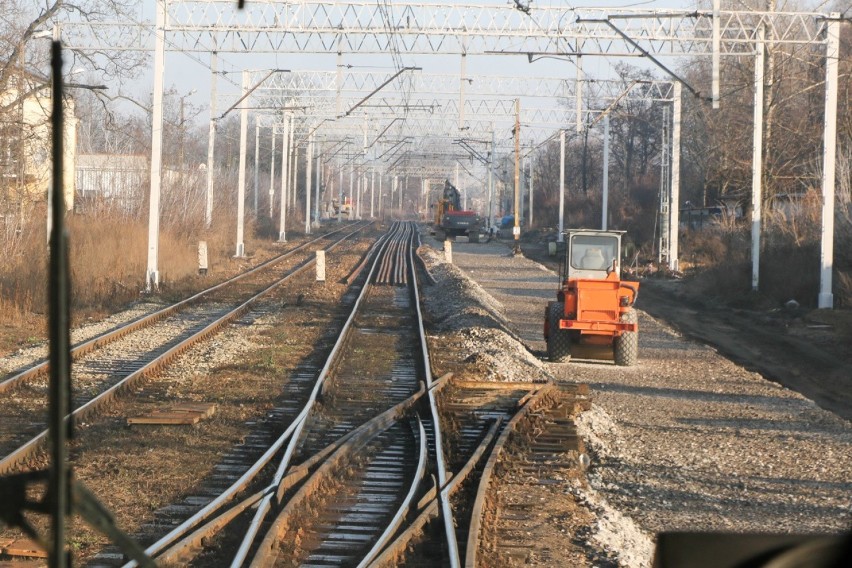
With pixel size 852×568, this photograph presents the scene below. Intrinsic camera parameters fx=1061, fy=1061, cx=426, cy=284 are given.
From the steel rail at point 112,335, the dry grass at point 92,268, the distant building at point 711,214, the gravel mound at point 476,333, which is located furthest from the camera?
the distant building at point 711,214

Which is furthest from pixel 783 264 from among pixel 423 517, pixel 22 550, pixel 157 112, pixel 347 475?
pixel 22 550

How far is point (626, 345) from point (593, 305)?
906 mm

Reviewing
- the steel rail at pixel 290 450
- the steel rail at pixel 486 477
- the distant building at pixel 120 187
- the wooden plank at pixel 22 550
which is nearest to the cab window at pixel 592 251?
the steel rail at pixel 290 450

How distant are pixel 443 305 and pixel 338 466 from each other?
17948 mm

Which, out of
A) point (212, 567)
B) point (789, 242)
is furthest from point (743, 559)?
point (789, 242)

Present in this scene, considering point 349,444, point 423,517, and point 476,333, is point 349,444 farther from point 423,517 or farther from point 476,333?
point 476,333

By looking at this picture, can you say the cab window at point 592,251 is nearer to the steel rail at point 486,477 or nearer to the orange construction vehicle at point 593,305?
the orange construction vehicle at point 593,305

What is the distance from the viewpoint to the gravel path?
28.8 feet

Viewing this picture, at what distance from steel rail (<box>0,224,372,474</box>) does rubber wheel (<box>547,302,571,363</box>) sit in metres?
6.28

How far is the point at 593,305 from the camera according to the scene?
738 inches

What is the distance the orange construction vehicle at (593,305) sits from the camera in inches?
734

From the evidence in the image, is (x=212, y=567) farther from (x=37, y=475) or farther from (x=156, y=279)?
(x=156, y=279)

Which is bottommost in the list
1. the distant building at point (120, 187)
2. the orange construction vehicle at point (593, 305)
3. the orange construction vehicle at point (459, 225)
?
the orange construction vehicle at point (593, 305)

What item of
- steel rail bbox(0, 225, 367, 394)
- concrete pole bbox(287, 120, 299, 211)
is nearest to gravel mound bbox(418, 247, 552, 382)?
steel rail bbox(0, 225, 367, 394)
